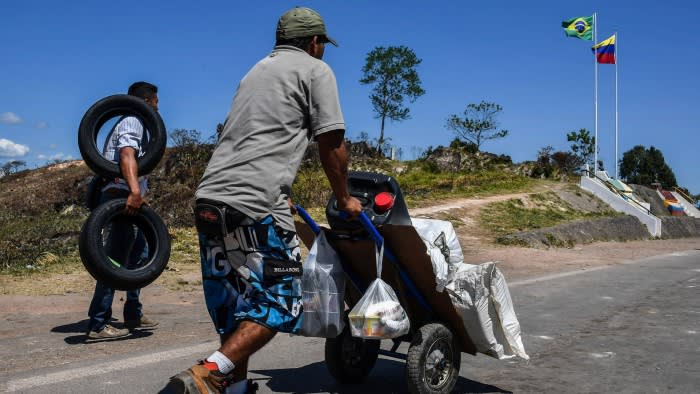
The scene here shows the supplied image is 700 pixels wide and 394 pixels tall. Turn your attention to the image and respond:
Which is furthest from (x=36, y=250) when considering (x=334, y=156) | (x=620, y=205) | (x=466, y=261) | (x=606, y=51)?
(x=606, y=51)

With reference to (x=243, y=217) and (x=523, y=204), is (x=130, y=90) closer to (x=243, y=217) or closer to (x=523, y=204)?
(x=243, y=217)

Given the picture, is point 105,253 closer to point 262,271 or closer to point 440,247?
point 262,271

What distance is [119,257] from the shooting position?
17.8 feet

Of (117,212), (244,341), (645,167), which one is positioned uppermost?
(645,167)

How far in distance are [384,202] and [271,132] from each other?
88 centimetres

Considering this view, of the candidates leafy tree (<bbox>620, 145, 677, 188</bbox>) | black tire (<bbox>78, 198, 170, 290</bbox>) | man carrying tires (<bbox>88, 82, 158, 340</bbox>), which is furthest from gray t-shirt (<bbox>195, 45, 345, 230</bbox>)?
leafy tree (<bbox>620, 145, 677, 188</bbox>)

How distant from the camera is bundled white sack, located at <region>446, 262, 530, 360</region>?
400 centimetres

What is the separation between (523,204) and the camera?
872 inches

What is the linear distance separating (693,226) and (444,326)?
Answer: 28.7 meters

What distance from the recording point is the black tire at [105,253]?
444cm

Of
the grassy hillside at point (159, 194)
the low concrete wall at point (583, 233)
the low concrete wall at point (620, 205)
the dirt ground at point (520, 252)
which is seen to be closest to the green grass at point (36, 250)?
the grassy hillside at point (159, 194)

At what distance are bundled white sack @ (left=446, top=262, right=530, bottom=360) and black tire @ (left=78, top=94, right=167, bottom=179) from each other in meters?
2.52

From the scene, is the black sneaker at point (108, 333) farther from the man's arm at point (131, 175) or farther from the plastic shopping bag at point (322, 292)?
the plastic shopping bag at point (322, 292)

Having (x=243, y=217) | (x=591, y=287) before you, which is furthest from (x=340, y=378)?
(x=591, y=287)
